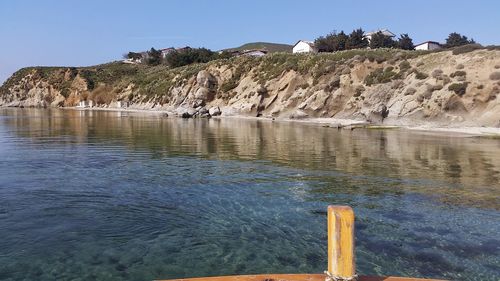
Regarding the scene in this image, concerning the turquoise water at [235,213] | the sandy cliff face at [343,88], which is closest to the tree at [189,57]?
the sandy cliff face at [343,88]

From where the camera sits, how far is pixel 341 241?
6.51 meters

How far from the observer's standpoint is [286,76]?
8188 centimetres

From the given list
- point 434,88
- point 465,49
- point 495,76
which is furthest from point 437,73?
point 465,49

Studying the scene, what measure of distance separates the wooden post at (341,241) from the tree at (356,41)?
106457 mm

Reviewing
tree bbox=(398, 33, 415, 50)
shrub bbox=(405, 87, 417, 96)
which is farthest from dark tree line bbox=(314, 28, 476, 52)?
shrub bbox=(405, 87, 417, 96)

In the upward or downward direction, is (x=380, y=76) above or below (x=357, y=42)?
below

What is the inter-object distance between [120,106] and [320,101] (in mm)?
72755

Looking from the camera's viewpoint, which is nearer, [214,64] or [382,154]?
[382,154]

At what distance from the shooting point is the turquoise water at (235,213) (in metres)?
10.1

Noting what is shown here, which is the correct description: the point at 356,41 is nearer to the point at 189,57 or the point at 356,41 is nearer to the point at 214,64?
the point at 214,64

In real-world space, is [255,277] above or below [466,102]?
below

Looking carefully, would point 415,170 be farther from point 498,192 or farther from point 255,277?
point 255,277

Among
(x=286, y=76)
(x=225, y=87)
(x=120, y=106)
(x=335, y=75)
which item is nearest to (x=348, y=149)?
(x=335, y=75)

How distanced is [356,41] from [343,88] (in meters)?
45.4
